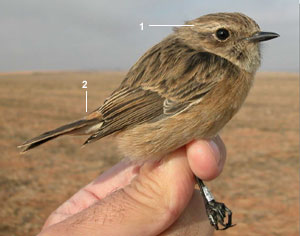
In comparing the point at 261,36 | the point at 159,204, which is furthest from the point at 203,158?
the point at 261,36

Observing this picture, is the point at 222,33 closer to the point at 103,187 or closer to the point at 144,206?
the point at 144,206

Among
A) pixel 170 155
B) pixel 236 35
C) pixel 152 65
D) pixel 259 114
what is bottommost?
pixel 259 114

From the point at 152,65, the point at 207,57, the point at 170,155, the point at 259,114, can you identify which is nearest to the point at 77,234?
the point at 170,155

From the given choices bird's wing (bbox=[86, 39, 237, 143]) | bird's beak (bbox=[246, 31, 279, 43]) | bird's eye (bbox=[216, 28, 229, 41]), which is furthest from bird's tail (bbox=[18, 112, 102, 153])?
bird's beak (bbox=[246, 31, 279, 43])

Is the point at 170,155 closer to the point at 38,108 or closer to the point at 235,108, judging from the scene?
the point at 235,108

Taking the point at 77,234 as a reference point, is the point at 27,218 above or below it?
below

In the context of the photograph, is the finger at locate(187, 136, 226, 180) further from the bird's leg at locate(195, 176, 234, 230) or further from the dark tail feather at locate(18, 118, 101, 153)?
the dark tail feather at locate(18, 118, 101, 153)

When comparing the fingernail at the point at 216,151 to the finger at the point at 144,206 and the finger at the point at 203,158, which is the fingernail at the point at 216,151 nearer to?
the finger at the point at 203,158
